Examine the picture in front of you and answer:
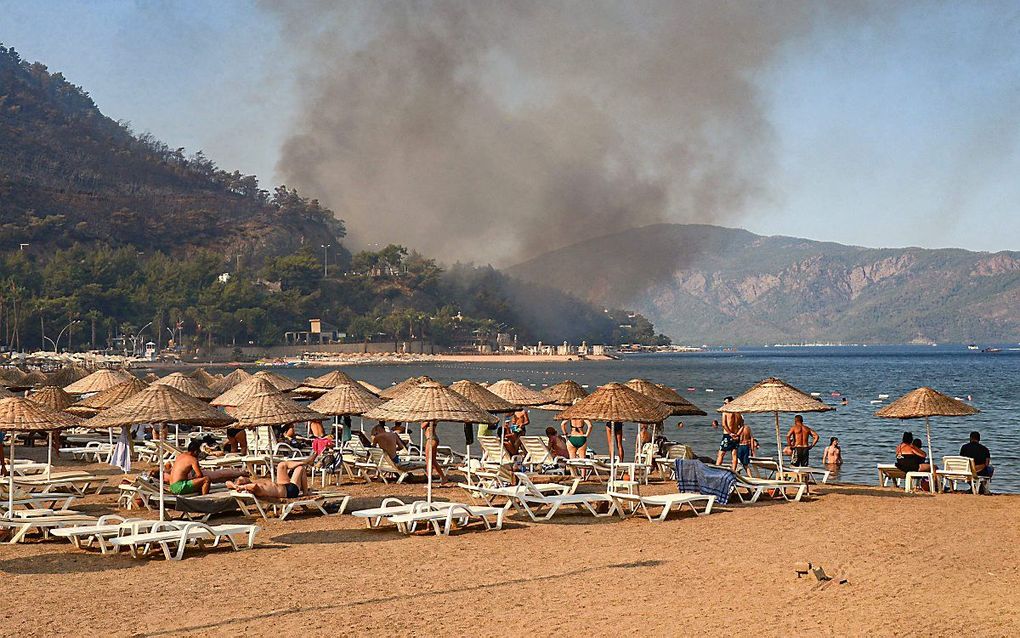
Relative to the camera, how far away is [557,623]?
7344mm

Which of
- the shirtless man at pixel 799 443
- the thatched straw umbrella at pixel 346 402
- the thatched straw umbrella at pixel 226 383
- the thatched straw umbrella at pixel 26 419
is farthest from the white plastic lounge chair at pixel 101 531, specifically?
the thatched straw umbrella at pixel 226 383

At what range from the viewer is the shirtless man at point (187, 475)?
37.7 ft

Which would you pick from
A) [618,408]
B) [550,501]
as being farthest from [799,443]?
[550,501]

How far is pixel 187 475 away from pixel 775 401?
8232 millimetres

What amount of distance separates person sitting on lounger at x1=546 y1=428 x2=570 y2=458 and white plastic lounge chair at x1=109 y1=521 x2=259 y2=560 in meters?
7.83

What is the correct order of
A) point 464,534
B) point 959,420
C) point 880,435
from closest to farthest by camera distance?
point 464,534 → point 880,435 → point 959,420

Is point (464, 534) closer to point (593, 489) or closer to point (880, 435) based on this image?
point (593, 489)

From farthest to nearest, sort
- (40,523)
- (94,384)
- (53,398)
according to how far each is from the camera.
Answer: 1. (94,384)
2. (53,398)
3. (40,523)

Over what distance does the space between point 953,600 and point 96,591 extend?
690 cm

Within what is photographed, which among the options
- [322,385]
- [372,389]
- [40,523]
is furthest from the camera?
[372,389]

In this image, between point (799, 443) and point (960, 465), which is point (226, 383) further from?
point (960, 465)

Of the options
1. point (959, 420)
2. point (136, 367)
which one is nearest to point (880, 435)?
point (959, 420)

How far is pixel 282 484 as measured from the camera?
40.7 ft

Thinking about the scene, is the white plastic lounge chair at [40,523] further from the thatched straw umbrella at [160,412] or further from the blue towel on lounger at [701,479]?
the blue towel on lounger at [701,479]
